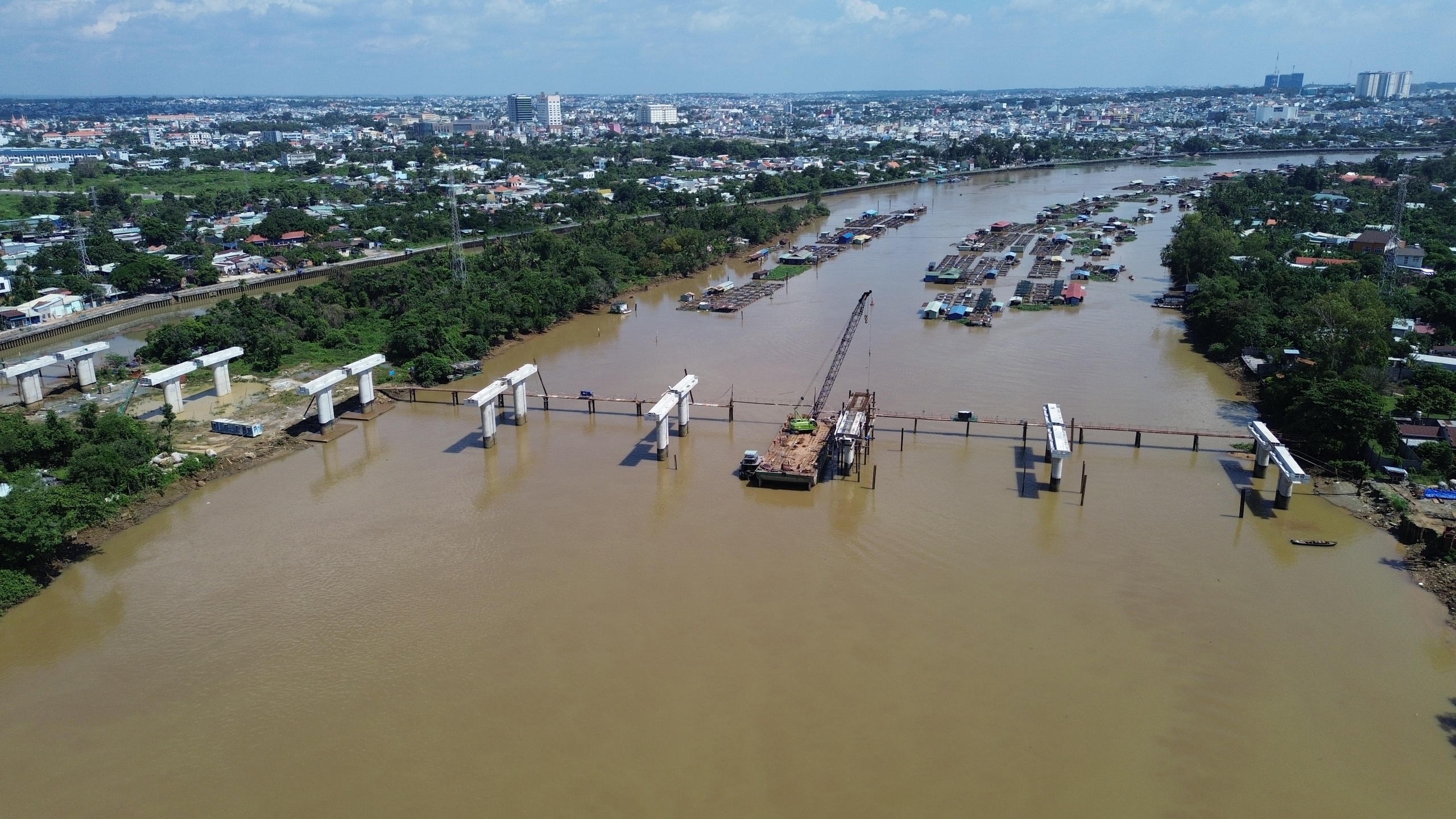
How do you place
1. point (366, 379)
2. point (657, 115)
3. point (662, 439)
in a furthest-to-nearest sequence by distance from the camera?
point (657, 115)
point (366, 379)
point (662, 439)

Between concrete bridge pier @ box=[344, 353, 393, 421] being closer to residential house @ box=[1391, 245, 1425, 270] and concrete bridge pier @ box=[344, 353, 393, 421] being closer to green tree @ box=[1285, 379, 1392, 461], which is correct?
green tree @ box=[1285, 379, 1392, 461]

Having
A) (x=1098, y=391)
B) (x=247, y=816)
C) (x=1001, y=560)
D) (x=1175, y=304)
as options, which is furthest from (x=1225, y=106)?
(x=247, y=816)

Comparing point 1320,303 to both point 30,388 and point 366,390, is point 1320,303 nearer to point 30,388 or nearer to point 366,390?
point 366,390

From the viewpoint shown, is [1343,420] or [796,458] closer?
[1343,420]

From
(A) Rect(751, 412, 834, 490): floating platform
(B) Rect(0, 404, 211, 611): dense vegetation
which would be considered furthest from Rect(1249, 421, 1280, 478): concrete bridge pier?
(B) Rect(0, 404, 211, 611): dense vegetation

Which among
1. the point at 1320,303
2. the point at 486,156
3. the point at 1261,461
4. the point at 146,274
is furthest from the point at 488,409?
the point at 486,156

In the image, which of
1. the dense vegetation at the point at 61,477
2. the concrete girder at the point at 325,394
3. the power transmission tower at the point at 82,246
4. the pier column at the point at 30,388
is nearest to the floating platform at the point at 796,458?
the concrete girder at the point at 325,394
